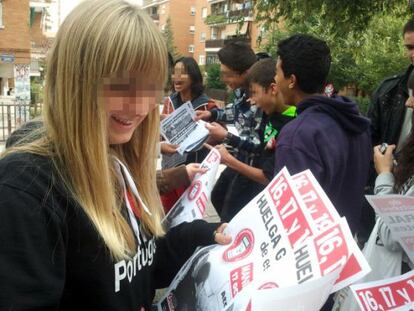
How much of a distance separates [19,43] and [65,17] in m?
25.3

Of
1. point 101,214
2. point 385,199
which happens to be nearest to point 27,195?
point 101,214

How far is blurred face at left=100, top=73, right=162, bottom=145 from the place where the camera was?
3.31 ft

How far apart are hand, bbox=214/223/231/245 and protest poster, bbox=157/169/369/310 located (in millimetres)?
16

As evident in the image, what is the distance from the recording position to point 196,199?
5.99 ft

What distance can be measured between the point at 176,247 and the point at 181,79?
231 cm

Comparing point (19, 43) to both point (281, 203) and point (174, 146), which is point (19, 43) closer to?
point (174, 146)

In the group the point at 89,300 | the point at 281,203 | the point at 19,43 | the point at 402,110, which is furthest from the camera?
the point at 19,43

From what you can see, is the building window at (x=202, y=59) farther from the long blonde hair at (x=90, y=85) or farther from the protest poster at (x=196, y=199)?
the long blonde hair at (x=90, y=85)

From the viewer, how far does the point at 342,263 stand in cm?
91

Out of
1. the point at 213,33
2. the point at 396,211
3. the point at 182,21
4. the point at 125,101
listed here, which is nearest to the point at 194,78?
the point at 396,211

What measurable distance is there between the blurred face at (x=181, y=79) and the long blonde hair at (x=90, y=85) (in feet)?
8.11

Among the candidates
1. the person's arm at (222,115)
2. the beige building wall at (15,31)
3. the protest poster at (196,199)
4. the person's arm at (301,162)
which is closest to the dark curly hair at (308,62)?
the person's arm at (301,162)

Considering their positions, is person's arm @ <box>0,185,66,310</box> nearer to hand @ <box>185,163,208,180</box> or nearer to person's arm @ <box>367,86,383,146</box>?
hand @ <box>185,163,208,180</box>

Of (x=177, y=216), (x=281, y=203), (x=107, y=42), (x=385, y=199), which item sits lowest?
(x=177, y=216)
